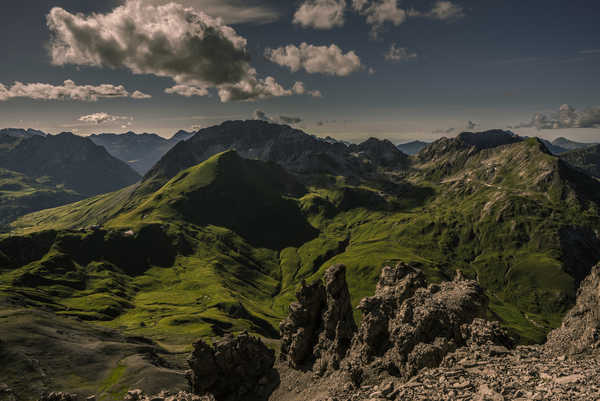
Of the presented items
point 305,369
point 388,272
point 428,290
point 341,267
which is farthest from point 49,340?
point 428,290

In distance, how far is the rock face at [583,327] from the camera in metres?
31.0

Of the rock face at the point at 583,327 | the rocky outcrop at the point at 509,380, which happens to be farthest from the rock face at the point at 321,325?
the rock face at the point at 583,327

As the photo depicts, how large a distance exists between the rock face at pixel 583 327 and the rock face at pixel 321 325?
42621 millimetres

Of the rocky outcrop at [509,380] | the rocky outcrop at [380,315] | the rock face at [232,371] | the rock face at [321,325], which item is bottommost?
the rock face at [232,371]

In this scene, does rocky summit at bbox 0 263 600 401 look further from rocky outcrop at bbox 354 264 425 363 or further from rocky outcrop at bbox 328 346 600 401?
rocky outcrop at bbox 354 264 425 363

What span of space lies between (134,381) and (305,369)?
226 ft

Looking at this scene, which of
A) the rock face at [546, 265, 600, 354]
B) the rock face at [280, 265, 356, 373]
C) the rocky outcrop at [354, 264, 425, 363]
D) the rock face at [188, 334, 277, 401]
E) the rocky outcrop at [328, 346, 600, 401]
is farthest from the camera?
the rock face at [188, 334, 277, 401]

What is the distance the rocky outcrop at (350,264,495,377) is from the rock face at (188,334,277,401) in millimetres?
31116

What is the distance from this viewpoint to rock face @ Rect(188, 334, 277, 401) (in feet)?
257

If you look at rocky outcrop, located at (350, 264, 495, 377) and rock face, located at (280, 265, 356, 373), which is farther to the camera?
rock face, located at (280, 265, 356, 373)

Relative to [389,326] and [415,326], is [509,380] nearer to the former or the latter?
[415,326]

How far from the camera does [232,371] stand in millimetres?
81875

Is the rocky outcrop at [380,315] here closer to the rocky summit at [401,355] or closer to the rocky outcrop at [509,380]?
the rocky summit at [401,355]

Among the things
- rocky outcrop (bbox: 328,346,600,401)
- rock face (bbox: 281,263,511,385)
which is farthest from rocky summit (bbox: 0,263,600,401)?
rock face (bbox: 281,263,511,385)
